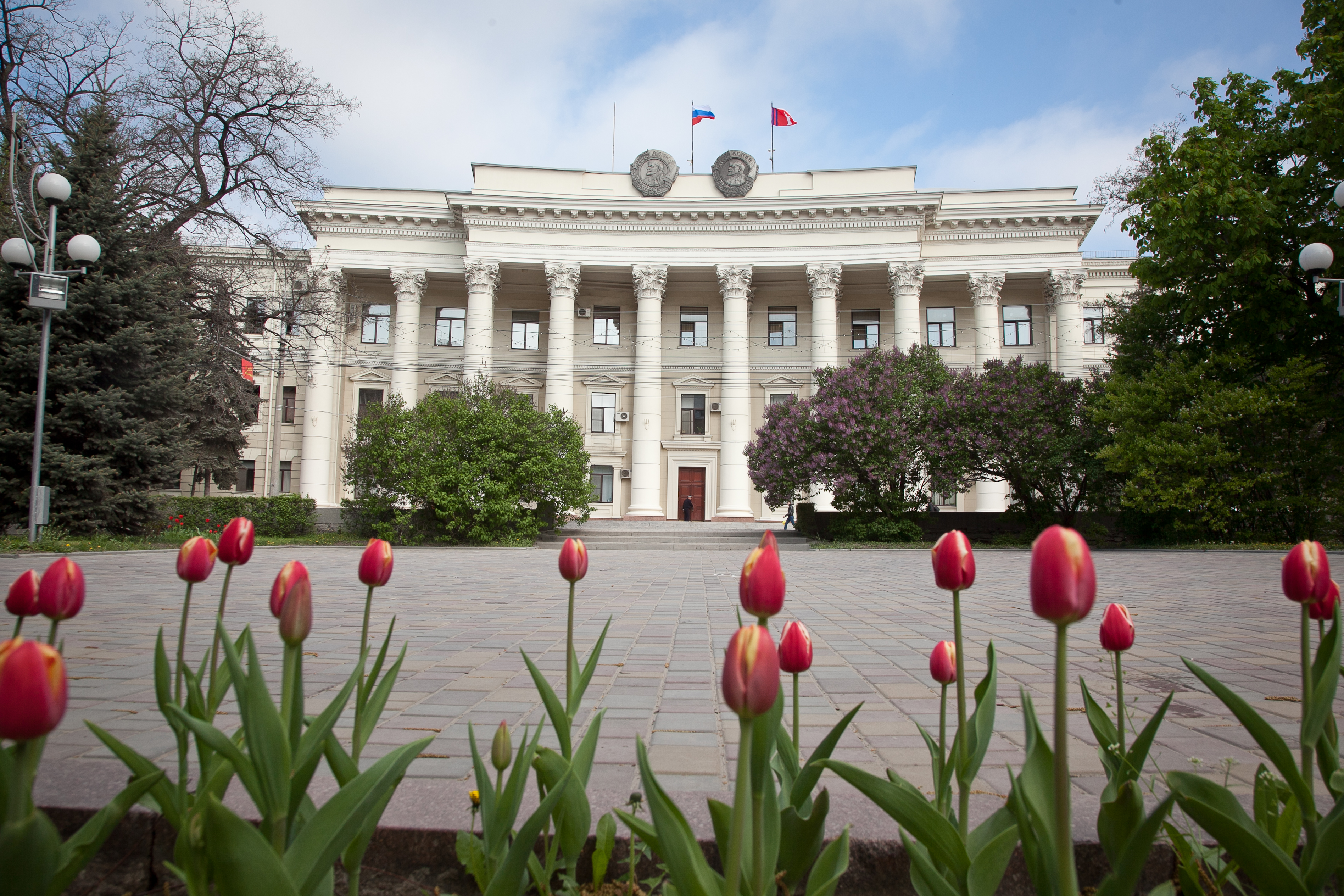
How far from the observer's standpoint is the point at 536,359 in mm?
37250

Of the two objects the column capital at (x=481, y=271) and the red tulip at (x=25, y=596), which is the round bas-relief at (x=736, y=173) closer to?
the column capital at (x=481, y=271)

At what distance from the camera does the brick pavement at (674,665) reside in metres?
2.53

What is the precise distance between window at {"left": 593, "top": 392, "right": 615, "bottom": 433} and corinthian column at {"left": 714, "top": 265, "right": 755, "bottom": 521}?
225 inches

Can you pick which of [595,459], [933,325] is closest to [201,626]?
[595,459]

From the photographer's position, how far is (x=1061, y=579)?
88 cm

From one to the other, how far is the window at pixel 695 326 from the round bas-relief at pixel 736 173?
6.07 meters

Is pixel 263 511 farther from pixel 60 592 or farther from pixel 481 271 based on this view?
pixel 60 592

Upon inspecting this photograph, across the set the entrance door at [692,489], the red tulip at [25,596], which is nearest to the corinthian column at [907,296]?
the entrance door at [692,489]

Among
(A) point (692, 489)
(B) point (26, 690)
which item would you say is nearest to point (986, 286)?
(A) point (692, 489)

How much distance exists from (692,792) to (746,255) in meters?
34.1

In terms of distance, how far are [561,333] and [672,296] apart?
264 inches

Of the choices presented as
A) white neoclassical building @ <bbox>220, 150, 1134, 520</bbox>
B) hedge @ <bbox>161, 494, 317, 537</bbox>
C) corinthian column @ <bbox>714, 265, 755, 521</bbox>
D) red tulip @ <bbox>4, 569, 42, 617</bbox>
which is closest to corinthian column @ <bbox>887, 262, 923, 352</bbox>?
white neoclassical building @ <bbox>220, 150, 1134, 520</bbox>

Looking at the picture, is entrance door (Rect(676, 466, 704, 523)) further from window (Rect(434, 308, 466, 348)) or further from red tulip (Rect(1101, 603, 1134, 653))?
red tulip (Rect(1101, 603, 1134, 653))

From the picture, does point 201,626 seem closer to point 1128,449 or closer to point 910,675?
point 910,675
